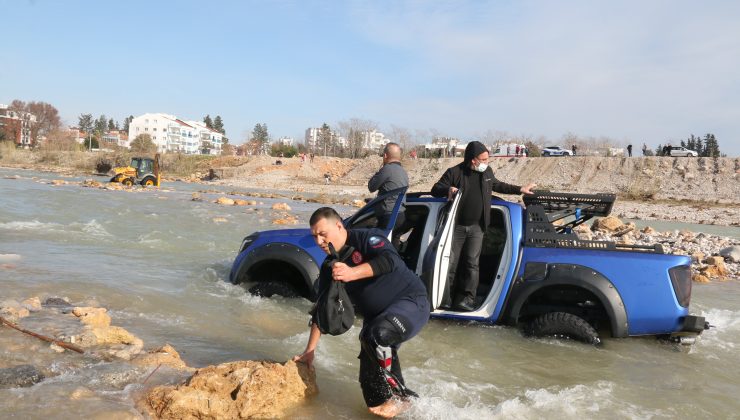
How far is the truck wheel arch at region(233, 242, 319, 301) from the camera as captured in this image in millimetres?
5953

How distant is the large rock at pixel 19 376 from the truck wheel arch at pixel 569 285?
390 centimetres

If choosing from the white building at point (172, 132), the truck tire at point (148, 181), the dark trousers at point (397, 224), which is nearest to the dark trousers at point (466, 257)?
the dark trousers at point (397, 224)

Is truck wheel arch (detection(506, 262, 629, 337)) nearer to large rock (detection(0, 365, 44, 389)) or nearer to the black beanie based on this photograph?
the black beanie

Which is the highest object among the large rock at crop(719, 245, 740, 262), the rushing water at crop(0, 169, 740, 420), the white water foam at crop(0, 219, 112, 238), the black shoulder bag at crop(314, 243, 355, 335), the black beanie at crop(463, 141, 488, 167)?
the black beanie at crop(463, 141, 488, 167)

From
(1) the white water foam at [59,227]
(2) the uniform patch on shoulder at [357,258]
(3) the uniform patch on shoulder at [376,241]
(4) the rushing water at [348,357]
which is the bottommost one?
(1) the white water foam at [59,227]

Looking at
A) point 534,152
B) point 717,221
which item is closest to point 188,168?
point 534,152

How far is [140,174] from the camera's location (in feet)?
109

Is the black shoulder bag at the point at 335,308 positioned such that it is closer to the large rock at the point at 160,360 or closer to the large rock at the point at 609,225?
the large rock at the point at 160,360

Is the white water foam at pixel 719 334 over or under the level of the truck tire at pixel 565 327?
under

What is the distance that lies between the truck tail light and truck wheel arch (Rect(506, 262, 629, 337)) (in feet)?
1.55

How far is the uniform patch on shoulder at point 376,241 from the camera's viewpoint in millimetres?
3346

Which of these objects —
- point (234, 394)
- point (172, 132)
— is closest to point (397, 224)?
point (234, 394)

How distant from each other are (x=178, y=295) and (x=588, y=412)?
16.2ft

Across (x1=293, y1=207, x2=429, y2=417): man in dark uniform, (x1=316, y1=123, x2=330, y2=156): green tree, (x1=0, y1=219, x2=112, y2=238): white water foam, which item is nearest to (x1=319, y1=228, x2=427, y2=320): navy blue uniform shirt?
(x1=293, y1=207, x2=429, y2=417): man in dark uniform
